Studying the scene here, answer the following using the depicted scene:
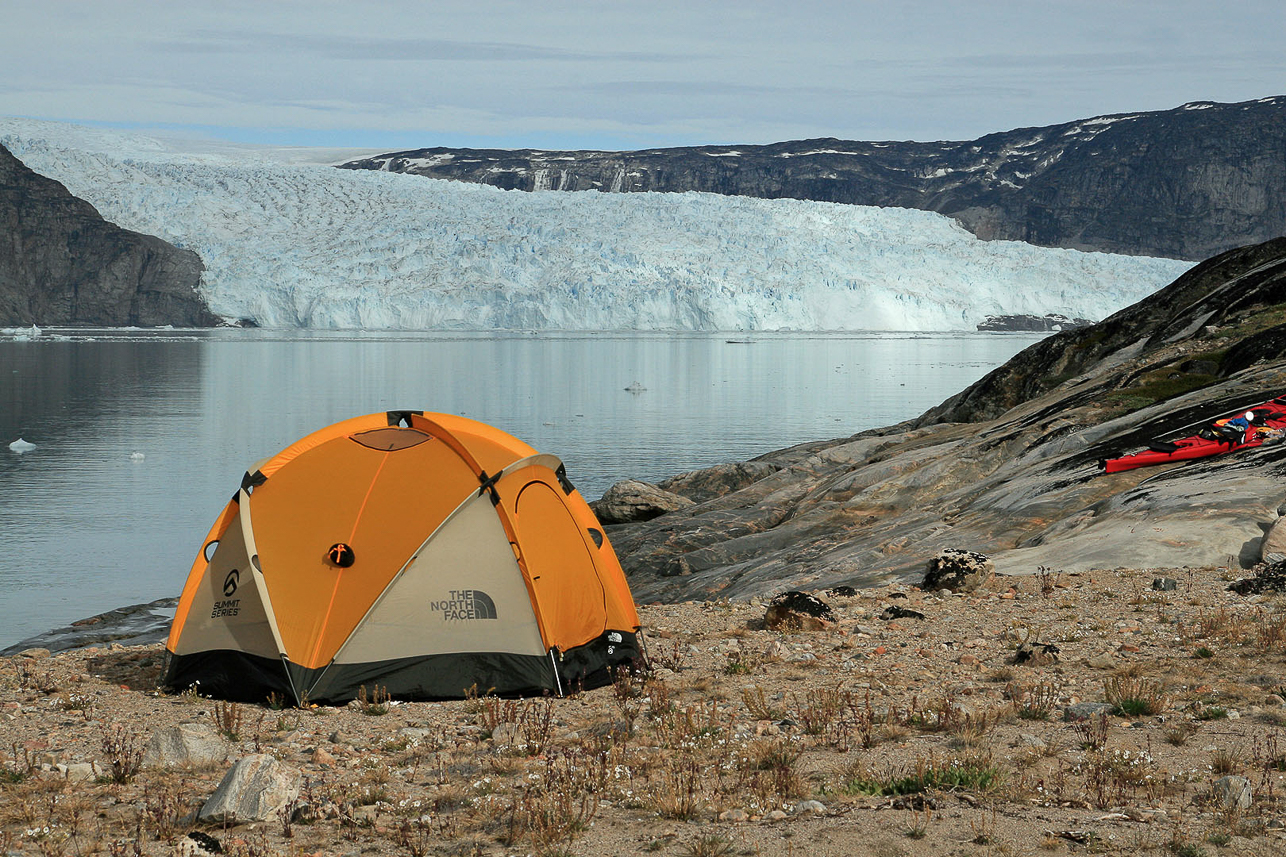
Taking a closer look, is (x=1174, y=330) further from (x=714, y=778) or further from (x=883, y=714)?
(x=714, y=778)

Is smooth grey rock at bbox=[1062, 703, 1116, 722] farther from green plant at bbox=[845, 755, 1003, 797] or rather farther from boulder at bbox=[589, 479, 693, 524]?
boulder at bbox=[589, 479, 693, 524]

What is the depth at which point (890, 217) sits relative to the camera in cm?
9638

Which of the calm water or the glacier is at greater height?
the glacier

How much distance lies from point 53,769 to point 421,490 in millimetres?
2973

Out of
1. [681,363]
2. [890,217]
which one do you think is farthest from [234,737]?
[890,217]

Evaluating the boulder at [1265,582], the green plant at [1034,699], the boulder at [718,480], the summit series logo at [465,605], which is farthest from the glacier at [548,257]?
the green plant at [1034,699]

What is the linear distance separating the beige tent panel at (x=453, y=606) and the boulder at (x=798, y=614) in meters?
2.36

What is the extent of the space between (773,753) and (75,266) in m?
121

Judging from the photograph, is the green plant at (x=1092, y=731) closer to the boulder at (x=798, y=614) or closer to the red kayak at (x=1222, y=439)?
the boulder at (x=798, y=614)

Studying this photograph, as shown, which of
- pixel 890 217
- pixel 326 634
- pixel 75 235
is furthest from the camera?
pixel 75 235

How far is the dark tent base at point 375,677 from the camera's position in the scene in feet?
23.8

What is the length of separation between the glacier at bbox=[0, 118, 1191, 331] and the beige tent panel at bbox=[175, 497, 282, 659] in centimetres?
7269

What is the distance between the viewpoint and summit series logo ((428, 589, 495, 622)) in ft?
24.8

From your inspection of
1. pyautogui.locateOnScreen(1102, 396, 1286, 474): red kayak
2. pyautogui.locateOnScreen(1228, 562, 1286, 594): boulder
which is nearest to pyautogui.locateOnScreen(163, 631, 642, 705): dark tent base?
pyautogui.locateOnScreen(1228, 562, 1286, 594): boulder
